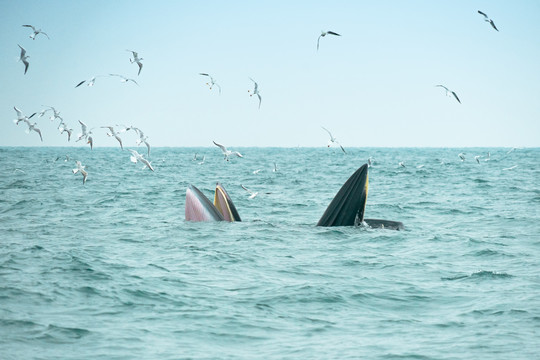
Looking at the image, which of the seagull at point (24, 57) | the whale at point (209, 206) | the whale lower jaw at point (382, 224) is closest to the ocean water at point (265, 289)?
the whale at point (209, 206)

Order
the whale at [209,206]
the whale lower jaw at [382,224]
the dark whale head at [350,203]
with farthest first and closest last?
1. the whale lower jaw at [382,224]
2. the whale at [209,206]
3. the dark whale head at [350,203]

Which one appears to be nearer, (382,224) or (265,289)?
(265,289)

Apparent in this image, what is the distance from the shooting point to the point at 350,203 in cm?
1472

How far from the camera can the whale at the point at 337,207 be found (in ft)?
46.8

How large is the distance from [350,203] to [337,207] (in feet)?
1.21

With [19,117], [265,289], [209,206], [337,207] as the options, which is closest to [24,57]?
[19,117]

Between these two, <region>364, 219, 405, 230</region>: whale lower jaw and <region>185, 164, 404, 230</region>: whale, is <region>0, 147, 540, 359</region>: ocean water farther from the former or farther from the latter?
<region>364, 219, 405, 230</region>: whale lower jaw

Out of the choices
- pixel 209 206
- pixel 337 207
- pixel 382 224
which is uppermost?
pixel 337 207

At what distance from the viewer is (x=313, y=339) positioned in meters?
8.05

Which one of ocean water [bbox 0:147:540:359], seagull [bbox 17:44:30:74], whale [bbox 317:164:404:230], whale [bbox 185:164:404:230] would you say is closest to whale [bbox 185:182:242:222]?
whale [bbox 185:164:404:230]

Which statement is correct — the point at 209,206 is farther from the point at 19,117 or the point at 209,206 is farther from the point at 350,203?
the point at 19,117

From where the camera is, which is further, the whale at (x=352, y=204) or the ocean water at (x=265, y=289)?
the whale at (x=352, y=204)

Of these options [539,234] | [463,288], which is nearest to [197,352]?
[463,288]

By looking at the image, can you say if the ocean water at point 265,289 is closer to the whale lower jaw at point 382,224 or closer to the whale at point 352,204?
the whale at point 352,204
